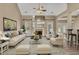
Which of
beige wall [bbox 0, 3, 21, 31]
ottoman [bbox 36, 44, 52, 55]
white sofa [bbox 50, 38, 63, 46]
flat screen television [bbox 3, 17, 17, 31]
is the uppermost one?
beige wall [bbox 0, 3, 21, 31]

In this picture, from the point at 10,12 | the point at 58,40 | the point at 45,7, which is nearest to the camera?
the point at 10,12

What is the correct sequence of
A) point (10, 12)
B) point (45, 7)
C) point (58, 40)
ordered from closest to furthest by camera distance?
point (10, 12), point (45, 7), point (58, 40)

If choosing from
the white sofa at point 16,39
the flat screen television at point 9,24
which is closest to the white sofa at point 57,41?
the white sofa at point 16,39

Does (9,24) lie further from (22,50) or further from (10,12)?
(22,50)

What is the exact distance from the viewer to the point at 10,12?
19.6 ft

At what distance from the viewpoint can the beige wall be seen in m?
5.62

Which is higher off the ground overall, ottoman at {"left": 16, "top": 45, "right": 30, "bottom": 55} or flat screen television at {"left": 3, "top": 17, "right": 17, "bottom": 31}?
flat screen television at {"left": 3, "top": 17, "right": 17, "bottom": 31}

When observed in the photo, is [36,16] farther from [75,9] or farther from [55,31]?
[75,9]

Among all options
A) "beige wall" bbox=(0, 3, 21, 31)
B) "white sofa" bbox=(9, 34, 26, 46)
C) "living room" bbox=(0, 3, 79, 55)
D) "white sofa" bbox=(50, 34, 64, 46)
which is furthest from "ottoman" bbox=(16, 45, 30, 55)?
"white sofa" bbox=(50, 34, 64, 46)

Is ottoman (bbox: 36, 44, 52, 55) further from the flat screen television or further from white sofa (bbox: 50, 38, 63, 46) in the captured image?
the flat screen television

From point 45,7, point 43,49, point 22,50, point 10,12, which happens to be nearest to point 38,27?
point 45,7

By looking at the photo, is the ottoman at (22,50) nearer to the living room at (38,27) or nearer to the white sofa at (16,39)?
the living room at (38,27)

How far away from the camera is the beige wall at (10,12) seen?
5621 mm
